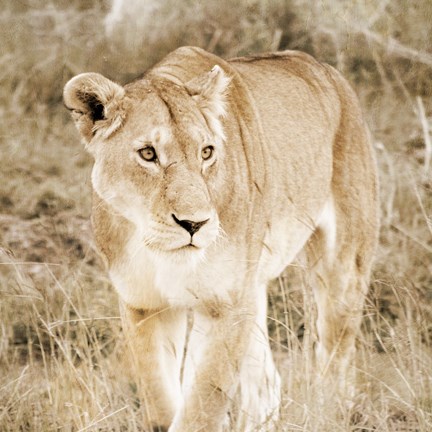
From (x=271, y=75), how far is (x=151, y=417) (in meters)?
1.40

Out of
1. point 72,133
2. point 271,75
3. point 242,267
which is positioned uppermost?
point 271,75

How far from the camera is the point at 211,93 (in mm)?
3635

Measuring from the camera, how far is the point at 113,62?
7754 millimetres

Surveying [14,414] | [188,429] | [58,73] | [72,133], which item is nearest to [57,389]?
[14,414]

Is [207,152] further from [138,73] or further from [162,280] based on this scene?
[138,73]

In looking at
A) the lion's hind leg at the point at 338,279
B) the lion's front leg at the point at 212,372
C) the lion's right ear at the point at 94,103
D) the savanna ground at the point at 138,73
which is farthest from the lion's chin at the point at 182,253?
the savanna ground at the point at 138,73

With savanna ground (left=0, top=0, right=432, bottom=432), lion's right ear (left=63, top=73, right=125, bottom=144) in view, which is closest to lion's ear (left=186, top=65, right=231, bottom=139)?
lion's right ear (left=63, top=73, right=125, bottom=144)

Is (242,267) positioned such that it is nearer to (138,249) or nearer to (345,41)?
(138,249)

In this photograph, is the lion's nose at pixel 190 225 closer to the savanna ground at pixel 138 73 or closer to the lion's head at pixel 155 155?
the lion's head at pixel 155 155

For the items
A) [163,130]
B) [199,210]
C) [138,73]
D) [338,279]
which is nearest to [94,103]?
[163,130]

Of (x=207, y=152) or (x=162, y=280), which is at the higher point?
(x=207, y=152)

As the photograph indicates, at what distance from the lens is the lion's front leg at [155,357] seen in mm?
3682

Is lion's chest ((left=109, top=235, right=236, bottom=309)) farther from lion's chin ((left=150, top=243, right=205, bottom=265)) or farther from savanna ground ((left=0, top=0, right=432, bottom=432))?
savanna ground ((left=0, top=0, right=432, bottom=432))

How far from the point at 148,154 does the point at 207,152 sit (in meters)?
0.20
